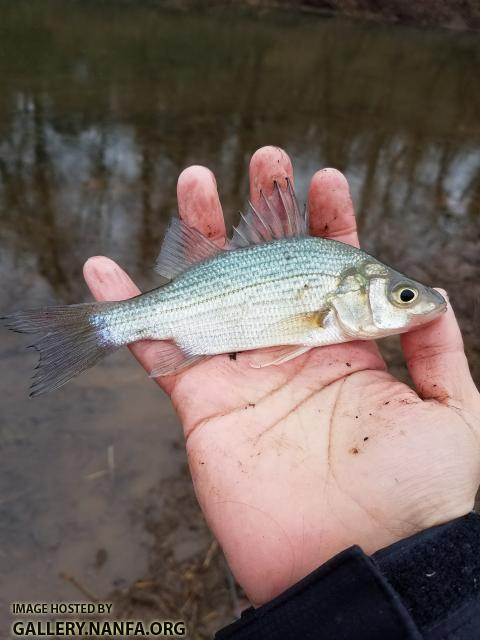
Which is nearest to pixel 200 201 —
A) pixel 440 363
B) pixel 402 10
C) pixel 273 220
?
pixel 273 220

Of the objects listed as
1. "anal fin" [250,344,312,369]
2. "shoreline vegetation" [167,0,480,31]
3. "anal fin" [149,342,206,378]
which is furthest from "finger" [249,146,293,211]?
"shoreline vegetation" [167,0,480,31]

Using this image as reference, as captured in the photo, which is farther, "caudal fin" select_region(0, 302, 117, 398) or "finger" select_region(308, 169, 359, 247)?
"finger" select_region(308, 169, 359, 247)

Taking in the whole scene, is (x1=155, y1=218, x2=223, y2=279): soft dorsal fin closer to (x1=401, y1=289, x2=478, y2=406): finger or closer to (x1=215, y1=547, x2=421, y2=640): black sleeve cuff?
(x1=401, y1=289, x2=478, y2=406): finger

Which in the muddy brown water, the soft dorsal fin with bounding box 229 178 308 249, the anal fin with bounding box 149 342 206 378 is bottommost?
the muddy brown water

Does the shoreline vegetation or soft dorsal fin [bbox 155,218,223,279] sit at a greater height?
the shoreline vegetation

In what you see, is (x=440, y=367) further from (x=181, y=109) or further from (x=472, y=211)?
(x=181, y=109)

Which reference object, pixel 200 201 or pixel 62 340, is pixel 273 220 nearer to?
pixel 200 201

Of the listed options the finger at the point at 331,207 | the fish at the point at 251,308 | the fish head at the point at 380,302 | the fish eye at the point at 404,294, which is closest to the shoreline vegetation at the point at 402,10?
the finger at the point at 331,207
